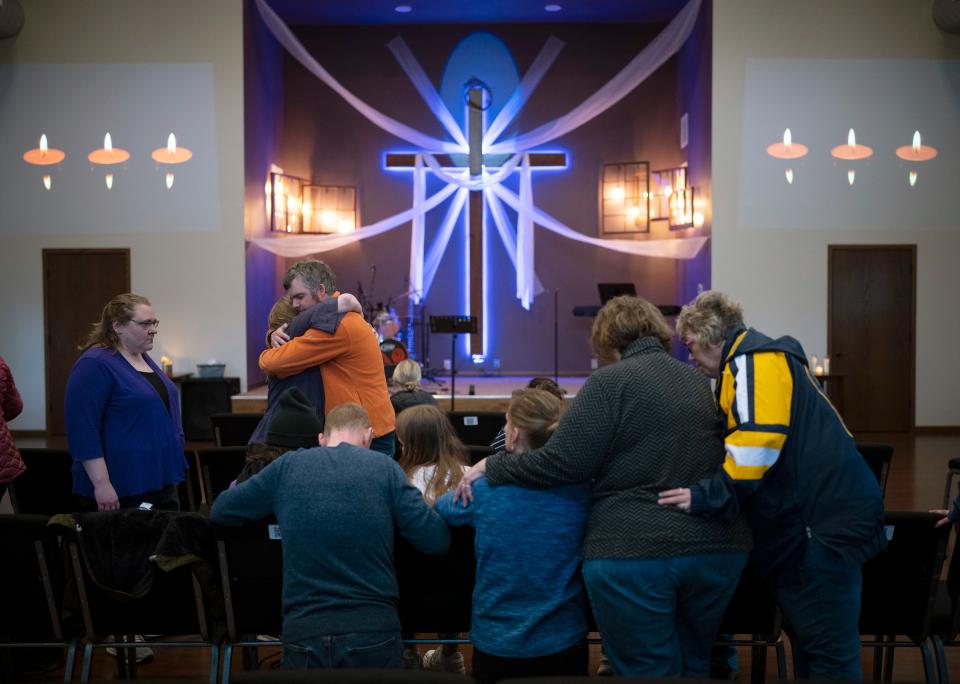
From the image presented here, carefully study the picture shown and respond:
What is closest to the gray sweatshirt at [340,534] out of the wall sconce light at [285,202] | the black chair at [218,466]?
the black chair at [218,466]

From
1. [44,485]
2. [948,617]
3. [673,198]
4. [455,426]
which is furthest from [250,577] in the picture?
[673,198]

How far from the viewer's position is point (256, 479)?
2561 mm

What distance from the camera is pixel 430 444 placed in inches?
126

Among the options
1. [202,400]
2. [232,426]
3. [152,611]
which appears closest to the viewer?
[152,611]

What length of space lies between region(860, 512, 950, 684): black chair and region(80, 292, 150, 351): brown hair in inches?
103

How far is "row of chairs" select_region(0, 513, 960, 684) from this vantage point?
280cm

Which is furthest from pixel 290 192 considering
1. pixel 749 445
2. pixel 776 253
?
pixel 749 445

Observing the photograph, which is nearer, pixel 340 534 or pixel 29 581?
pixel 340 534

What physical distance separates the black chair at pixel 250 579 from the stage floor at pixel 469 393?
564 centimetres

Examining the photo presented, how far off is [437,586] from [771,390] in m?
1.09

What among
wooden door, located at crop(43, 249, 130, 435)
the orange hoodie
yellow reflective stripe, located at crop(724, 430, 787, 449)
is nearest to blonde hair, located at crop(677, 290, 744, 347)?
yellow reflective stripe, located at crop(724, 430, 787, 449)

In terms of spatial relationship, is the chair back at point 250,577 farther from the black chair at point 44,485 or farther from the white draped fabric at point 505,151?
the white draped fabric at point 505,151

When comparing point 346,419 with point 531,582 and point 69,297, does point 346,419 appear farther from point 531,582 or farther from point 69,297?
point 69,297

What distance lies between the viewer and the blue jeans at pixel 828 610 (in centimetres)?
244
